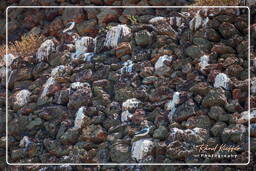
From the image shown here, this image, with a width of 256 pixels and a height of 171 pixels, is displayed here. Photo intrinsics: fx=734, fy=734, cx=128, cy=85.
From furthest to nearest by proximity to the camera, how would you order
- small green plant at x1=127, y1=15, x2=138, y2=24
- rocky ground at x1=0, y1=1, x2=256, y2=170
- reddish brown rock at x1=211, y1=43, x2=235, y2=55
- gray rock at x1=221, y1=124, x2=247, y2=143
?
small green plant at x1=127, y1=15, x2=138, y2=24 < reddish brown rock at x1=211, y1=43, x2=235, y2=55 < rocky ground at x1=0, y1=1, x2=256, y2=170 < gray rock at x1=221, y1=124, x2=247, y2=143

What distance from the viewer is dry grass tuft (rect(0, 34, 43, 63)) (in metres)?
7.53

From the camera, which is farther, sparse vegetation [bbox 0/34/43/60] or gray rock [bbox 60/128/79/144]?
sparse vegetation [bbox 0/34/43/60]

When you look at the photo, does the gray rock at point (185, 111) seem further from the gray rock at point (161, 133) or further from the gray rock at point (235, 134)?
the gray rock at point (235, 134)

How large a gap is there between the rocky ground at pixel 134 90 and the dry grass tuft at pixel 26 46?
0.08 m

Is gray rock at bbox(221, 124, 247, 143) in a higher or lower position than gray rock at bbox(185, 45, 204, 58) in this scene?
lower

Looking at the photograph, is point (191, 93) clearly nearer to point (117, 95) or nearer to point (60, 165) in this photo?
point (117, 95)

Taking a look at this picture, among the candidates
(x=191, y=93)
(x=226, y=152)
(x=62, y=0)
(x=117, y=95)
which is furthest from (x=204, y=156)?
(x=62, y=0)

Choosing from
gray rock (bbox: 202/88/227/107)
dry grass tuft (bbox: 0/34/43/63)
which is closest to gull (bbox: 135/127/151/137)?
gray rock (bbox: 202/88/227/107)

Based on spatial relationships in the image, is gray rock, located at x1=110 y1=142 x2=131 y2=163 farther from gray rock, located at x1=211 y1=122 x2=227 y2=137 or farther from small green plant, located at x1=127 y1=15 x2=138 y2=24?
small green plant, located at x1=127 y1=15 x2=138 y2=24

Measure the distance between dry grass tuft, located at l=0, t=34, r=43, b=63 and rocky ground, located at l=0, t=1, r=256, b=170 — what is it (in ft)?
0.25

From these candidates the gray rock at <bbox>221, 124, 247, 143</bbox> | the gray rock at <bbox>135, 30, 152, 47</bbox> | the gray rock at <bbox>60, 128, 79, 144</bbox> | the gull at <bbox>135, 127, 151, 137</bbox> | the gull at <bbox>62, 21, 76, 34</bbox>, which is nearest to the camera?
the gray rock at <bbox>221, 124, 247, 143</bbox>

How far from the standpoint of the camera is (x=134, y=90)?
682 centimetres

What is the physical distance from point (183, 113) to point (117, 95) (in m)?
0.70

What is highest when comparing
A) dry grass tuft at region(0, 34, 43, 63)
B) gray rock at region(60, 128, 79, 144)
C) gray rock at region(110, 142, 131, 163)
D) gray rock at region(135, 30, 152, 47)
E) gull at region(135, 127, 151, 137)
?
gray rock at region(135, 30, 152, 47)
